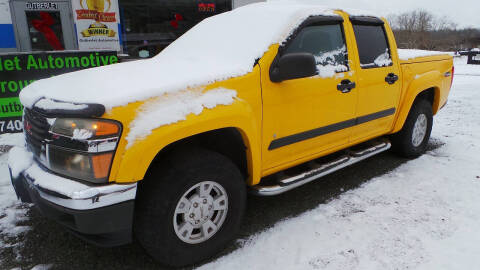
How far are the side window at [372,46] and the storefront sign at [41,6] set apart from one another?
6981mm

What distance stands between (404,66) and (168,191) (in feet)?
10.4

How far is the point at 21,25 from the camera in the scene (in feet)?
24.9

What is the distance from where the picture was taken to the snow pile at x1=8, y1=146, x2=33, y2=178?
2.40 metres

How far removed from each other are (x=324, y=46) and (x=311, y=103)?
0.62m

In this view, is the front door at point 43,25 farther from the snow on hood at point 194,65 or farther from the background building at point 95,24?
the snow on hood at point 194,65

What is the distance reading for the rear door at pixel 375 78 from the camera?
3484 mm

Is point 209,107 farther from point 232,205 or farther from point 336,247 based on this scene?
point 336,247

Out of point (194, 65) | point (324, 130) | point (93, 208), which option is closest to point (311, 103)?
point (324, 130)

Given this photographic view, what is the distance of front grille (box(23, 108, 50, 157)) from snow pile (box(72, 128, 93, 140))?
11.0 inches

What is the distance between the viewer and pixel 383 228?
293 cm

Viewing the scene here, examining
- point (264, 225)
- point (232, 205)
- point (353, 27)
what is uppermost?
point (353, 27)

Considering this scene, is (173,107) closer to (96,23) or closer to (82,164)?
(82,164)

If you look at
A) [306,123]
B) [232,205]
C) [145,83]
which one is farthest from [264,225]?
[145,83]

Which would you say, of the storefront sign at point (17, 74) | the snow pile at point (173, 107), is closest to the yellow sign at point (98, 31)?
the storefront sign at point (17, 74)
